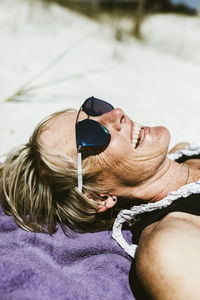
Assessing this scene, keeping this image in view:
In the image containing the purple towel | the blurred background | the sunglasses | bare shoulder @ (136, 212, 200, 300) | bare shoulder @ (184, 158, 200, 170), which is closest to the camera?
bare shoulder @ (136, 212, 200, 300)

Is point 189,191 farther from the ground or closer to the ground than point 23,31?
closer to the ground

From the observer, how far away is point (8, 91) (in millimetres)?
3689

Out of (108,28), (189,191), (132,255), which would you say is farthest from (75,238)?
(108,28)

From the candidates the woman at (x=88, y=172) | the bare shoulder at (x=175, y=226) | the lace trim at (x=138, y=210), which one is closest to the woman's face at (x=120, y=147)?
the woman at (x=88, y=172)

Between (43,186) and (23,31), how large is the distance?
5202mm

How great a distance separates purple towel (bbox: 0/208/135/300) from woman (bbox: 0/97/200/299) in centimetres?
10

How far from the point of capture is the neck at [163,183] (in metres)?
1.88

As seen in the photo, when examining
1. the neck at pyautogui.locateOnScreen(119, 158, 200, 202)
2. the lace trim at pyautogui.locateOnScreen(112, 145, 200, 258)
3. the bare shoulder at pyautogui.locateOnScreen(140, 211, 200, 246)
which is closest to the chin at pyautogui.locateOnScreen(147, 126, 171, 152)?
the neck at pyautogui.locateOnScreen(119, 158, 200, 202)

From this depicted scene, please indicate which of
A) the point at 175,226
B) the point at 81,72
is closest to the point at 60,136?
the point at 175,226

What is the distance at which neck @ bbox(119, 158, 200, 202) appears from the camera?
1884 mm

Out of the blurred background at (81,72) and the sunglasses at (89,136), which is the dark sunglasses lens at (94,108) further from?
the blurred background at (81,72)

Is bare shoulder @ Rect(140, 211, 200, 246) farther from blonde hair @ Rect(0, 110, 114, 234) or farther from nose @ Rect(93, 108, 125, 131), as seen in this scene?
nose @ Rect(93, 108, 125, 131)

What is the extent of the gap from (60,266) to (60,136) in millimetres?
861

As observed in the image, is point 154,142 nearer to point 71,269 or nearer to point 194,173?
point 194,173
